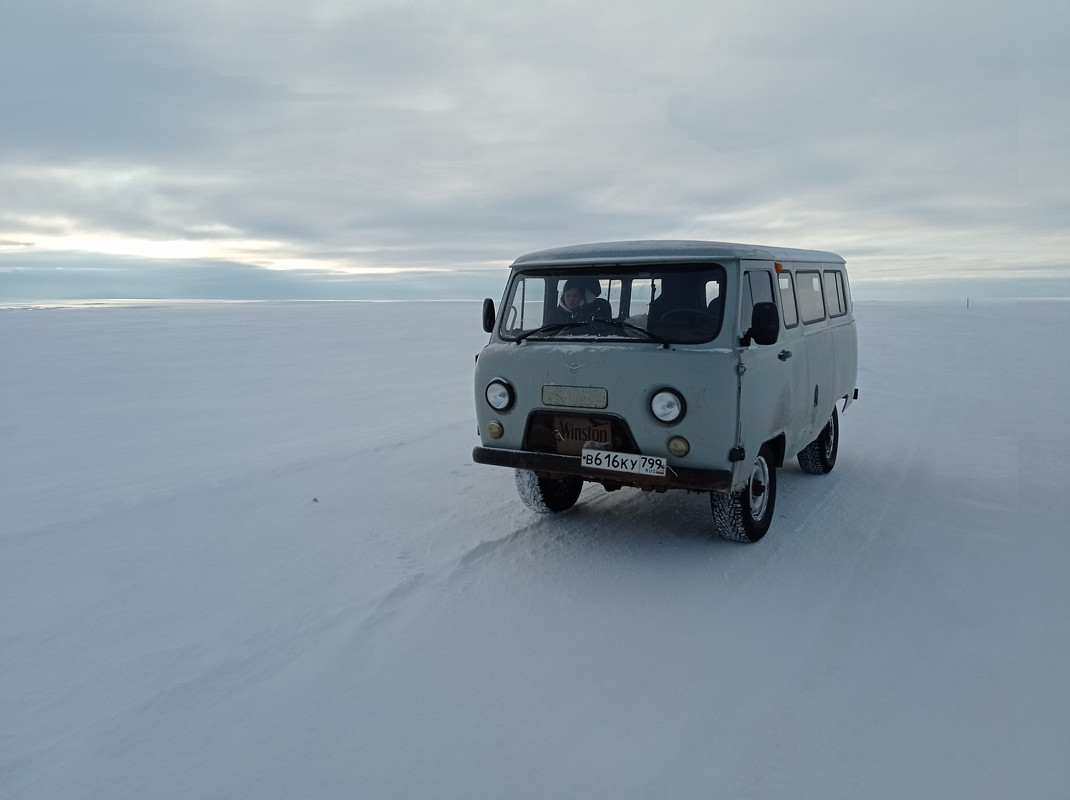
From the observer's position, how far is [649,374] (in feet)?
16.8

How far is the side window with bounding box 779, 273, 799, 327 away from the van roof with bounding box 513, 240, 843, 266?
0.78 feet

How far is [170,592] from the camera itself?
4.75m

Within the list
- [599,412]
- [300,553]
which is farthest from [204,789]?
[599,412]

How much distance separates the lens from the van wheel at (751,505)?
542cm

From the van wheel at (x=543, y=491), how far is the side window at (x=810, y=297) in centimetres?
255

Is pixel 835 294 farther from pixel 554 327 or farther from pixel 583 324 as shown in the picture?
pixel 554 327

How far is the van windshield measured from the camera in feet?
17.4

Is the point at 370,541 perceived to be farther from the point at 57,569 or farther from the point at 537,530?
the point at 57,569

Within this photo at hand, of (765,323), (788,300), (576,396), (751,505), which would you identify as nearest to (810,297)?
(788,300)

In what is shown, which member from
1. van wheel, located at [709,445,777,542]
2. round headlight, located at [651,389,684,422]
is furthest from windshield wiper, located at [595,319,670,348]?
van wheel, located at [709,445,777,542]

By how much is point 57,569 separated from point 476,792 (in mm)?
3706

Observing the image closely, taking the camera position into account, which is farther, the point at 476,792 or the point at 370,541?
the point at 370,541

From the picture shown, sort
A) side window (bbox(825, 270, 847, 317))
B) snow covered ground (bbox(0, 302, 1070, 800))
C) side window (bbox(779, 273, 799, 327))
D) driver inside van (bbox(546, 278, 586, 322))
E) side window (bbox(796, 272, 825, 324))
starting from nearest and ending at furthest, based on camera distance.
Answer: snow covered ground (bbox(0, 302, 1070, 800)) → driver inside van (bbox(546, 278, 586, 322)) → side window (bbox(779, 273, 799, 327)) → side window (bbox(796, 272, 825, 324)) → side window (bbox(825, 270, 847, 317))

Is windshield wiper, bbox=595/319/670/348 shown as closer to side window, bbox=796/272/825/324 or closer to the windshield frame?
the windshield frame
